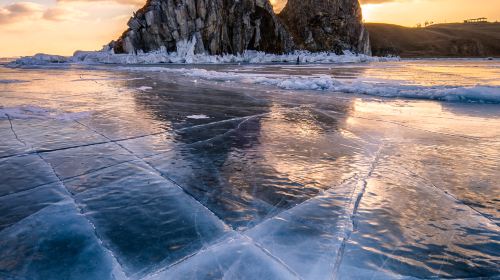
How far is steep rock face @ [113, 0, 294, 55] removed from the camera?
5184cm

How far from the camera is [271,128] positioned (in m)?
4.25

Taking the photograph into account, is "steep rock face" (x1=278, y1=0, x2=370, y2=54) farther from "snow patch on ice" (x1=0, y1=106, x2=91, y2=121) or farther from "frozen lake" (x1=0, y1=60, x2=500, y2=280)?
"frozen lake" (x1=0, y1=60, x2=500, y2=280)

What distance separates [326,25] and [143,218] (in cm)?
8261

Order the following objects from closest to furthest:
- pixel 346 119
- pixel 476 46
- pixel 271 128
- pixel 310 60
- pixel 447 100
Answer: pixel 271 128
pixel 346 119
pixel 447 100
pixel 310 60
pixel 476 46

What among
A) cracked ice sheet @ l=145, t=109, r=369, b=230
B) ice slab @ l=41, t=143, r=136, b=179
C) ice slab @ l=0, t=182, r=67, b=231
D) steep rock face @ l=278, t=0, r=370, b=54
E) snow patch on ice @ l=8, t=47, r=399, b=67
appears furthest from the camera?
steep rock face @ l=278, t=0, r=370, b=54

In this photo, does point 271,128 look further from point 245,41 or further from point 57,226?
point 245,41

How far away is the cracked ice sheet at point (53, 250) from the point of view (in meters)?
1.40

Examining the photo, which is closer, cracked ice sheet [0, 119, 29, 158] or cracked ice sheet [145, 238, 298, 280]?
cracked ice sheet [145, 238, 298, 280]

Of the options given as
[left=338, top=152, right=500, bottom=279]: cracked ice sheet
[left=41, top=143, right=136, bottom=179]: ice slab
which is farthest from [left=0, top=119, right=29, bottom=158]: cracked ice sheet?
[left=338, top=152, right=500, bottom=279]: cracked ice sheet

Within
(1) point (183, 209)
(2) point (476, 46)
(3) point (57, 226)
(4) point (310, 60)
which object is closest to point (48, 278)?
(3) point (57, 226)

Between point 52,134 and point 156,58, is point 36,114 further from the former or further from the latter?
point 156,58

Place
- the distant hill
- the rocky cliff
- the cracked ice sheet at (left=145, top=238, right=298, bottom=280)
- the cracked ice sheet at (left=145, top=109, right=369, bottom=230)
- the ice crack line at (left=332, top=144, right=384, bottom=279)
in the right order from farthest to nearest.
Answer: the distant hill < the rocky cliff < the cracked ice sheet at (left=145, top=109, right=369, bottom=230) < the ice crack line at (left=332, top=144, right=384, bottom=279) < the cracked ice sheet at (left=145, top=238, right=298, bottom=280)

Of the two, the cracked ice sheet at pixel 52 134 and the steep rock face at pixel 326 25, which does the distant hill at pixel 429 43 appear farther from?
the cracked ice sheet at pixel 52 134

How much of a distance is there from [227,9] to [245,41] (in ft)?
23.5
